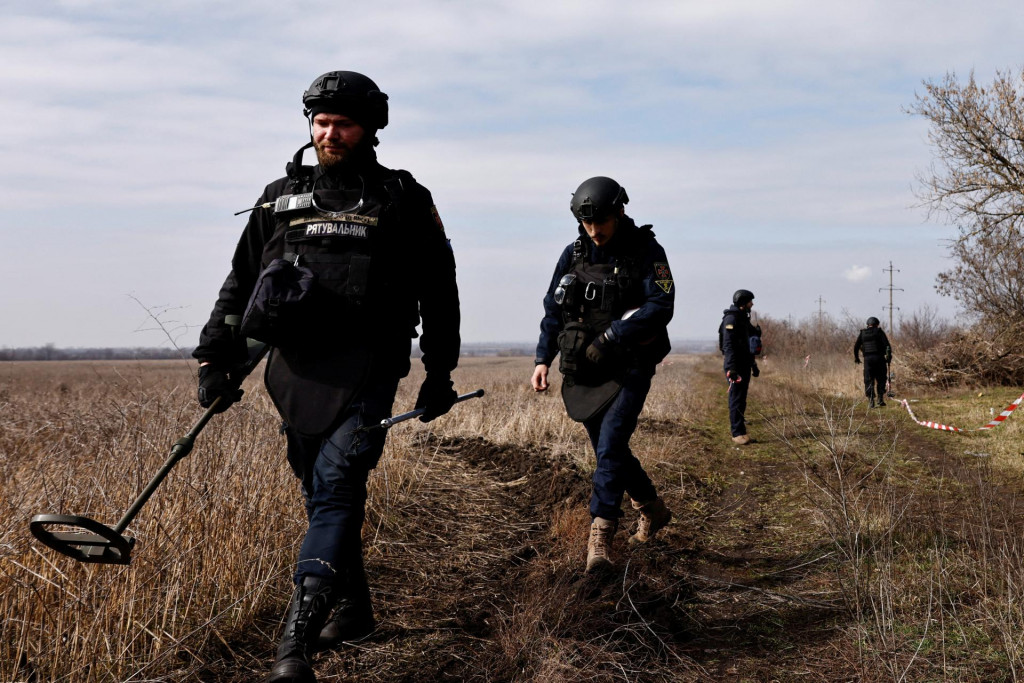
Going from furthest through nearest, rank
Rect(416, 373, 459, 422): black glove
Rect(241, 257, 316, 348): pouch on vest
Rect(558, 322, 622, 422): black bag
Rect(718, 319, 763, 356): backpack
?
Rect(718, 319, 763, 356): backpack → Rect(558, 322, 622, 422): black bag → Rect(416, 373, 459, 422): black glove → Rect(241, 257, 316, 348): pouch on vest

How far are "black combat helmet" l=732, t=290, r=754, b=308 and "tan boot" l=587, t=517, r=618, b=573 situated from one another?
7.41m

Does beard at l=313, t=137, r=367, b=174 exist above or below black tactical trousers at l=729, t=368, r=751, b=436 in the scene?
above

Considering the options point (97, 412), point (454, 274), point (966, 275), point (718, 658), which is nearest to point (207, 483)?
point (454, 274)

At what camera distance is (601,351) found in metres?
4.80

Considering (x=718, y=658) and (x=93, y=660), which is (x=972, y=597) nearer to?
(x=718, y=658)

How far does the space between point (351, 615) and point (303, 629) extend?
1.98ft

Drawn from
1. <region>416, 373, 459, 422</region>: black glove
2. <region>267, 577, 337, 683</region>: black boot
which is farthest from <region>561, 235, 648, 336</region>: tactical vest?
<region>267, 577, 337, 683</region>: black boot

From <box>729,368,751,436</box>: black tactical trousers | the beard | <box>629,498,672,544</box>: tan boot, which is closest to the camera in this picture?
the beard

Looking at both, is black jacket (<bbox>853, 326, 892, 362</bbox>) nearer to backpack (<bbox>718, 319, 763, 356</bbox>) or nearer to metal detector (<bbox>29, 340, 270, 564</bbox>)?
backpack (<bbox>718, 319, 763, 356</bbox>)

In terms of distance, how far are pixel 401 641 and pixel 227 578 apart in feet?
2.64

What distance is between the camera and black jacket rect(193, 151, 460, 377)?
3334mm

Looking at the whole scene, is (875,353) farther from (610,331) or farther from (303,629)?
(303,629)

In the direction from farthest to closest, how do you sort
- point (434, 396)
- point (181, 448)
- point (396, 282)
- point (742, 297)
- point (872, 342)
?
1. point (872, 342)
2. point (742, 297)
3. point (434, 396)
4. point (396, 282)
5. point (181, 448)

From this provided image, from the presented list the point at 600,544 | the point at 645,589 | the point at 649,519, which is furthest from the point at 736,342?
the point at 645,589
